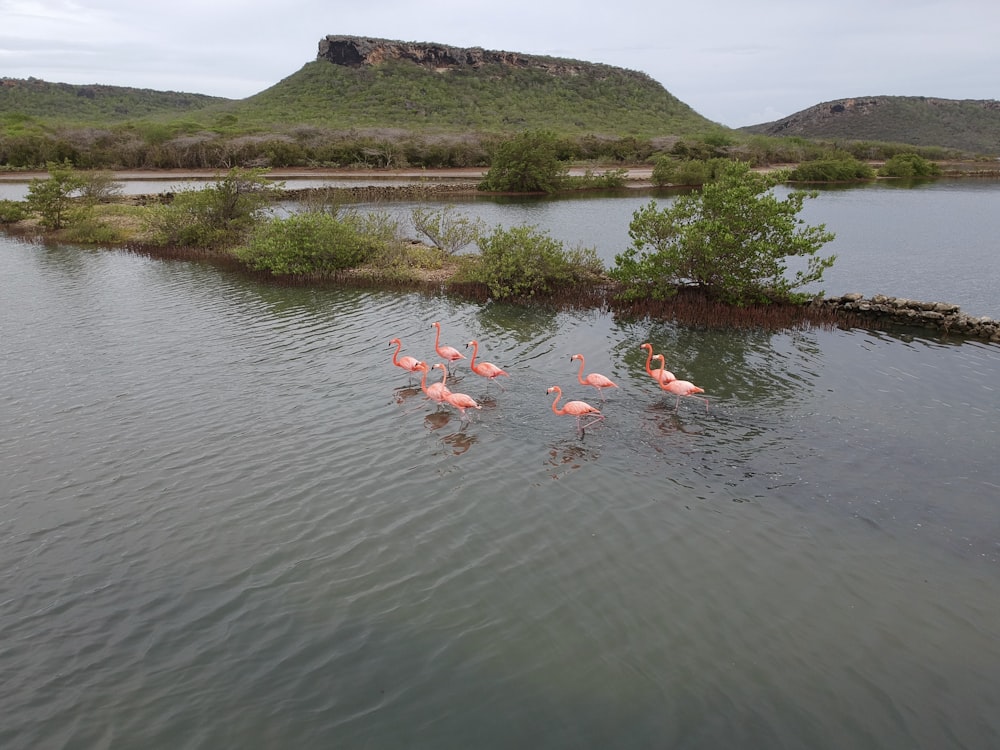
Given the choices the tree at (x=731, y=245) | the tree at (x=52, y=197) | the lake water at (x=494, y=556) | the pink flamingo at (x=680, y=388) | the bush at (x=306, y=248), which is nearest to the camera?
the lake water at (x=494, y=556)

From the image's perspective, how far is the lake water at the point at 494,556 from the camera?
6.51m

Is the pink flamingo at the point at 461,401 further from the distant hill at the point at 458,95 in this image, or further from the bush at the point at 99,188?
the distant hill at the point at 458,95

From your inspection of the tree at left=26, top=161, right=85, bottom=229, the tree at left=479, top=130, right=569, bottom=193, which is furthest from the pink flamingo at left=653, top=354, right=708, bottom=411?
the tree at left=479, top=130, right=569, bottom=193

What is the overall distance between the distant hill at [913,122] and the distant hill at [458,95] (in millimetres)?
35095

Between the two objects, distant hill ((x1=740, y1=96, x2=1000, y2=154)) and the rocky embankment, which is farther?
distant hill ((x1=740, y1=96, x2=1000, y2=154))

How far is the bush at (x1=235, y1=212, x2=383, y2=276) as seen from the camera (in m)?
25.4

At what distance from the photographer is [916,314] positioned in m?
19.5

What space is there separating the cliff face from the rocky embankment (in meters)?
113

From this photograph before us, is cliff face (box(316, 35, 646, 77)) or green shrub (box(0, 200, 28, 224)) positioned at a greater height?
cliff face (box(316, 35, 646, 77))

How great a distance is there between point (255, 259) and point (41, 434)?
15330 millimetres

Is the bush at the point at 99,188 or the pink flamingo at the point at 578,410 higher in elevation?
the bush at the point at 99,188

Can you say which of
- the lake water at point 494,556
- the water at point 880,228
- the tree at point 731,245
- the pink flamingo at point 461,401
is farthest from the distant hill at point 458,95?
the pink flamingo at point 461,401

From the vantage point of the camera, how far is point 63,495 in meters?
10.1

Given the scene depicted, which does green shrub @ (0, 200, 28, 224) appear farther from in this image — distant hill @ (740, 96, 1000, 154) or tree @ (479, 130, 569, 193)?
distant hill @ (740, 96, 1000, 154)
